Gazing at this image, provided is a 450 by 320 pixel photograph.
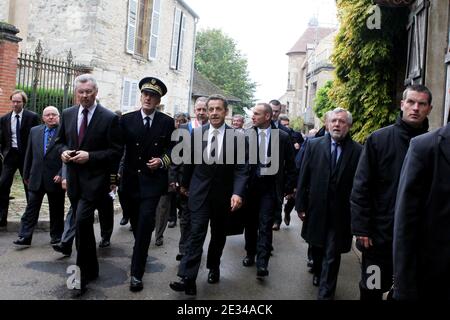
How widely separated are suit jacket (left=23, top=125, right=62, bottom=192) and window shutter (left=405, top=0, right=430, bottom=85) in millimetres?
5332

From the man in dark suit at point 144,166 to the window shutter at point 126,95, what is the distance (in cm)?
1409

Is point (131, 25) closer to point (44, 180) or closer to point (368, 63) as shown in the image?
point (368, 63)

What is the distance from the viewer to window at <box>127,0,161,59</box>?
63.6 ft

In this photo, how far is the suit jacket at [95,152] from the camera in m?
4.79

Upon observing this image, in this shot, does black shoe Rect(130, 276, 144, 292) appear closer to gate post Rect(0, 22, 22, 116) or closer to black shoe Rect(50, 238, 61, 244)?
black shoe Rect(50, 238, 61, 244)

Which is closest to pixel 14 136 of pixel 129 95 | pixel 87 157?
pixel 87 157

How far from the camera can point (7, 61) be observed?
1115 cm

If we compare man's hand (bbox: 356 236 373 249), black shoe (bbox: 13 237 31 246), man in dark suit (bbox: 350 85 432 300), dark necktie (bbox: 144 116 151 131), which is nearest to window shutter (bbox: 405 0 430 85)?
man in dark suit (bbox: 350 85 432 300)

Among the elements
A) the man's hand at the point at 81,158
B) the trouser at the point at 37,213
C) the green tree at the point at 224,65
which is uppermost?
the green tree at the point at 224,65

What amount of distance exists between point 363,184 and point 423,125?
2.38 ft

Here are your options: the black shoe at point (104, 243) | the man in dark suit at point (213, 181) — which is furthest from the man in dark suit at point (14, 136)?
the man in dark suit at point (213, 181)

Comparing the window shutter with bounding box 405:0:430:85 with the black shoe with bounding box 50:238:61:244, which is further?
the window shutter with bounding box 405:0:430:85

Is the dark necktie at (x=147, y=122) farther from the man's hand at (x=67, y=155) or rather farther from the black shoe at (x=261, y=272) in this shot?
the black shoe at (x=261, y=272)
